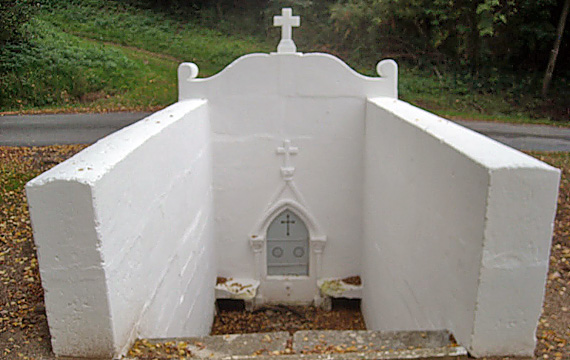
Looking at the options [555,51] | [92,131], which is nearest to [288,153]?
[92,131]

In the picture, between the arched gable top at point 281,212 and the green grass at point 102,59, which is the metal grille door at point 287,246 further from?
the green grass at point 102,59

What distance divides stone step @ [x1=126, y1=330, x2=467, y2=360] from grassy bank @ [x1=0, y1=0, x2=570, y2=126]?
510 inches

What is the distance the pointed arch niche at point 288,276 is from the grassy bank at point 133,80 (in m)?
9.71

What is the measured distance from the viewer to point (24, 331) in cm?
375

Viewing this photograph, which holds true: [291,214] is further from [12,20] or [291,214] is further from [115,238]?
[12,20]

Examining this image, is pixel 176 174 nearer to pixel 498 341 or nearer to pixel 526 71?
pixel 498 341

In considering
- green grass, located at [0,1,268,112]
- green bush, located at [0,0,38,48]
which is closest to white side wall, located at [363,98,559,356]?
green grass, located at [0,1,268,112]

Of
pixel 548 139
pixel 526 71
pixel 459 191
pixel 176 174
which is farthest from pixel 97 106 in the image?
pixel 526 71

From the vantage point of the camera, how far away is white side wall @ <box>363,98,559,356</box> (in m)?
2.77

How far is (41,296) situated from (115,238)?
217cm

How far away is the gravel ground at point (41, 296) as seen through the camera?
3.54m

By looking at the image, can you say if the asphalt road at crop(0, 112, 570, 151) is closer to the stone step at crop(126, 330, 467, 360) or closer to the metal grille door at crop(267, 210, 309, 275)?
the metal grille door at crop(267, 210, 309, 275)

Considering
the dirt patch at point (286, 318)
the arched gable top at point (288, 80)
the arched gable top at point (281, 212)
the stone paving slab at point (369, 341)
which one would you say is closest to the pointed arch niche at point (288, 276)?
the arched gable top at point (281, 212)

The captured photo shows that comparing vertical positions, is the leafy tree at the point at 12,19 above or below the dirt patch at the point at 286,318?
above
